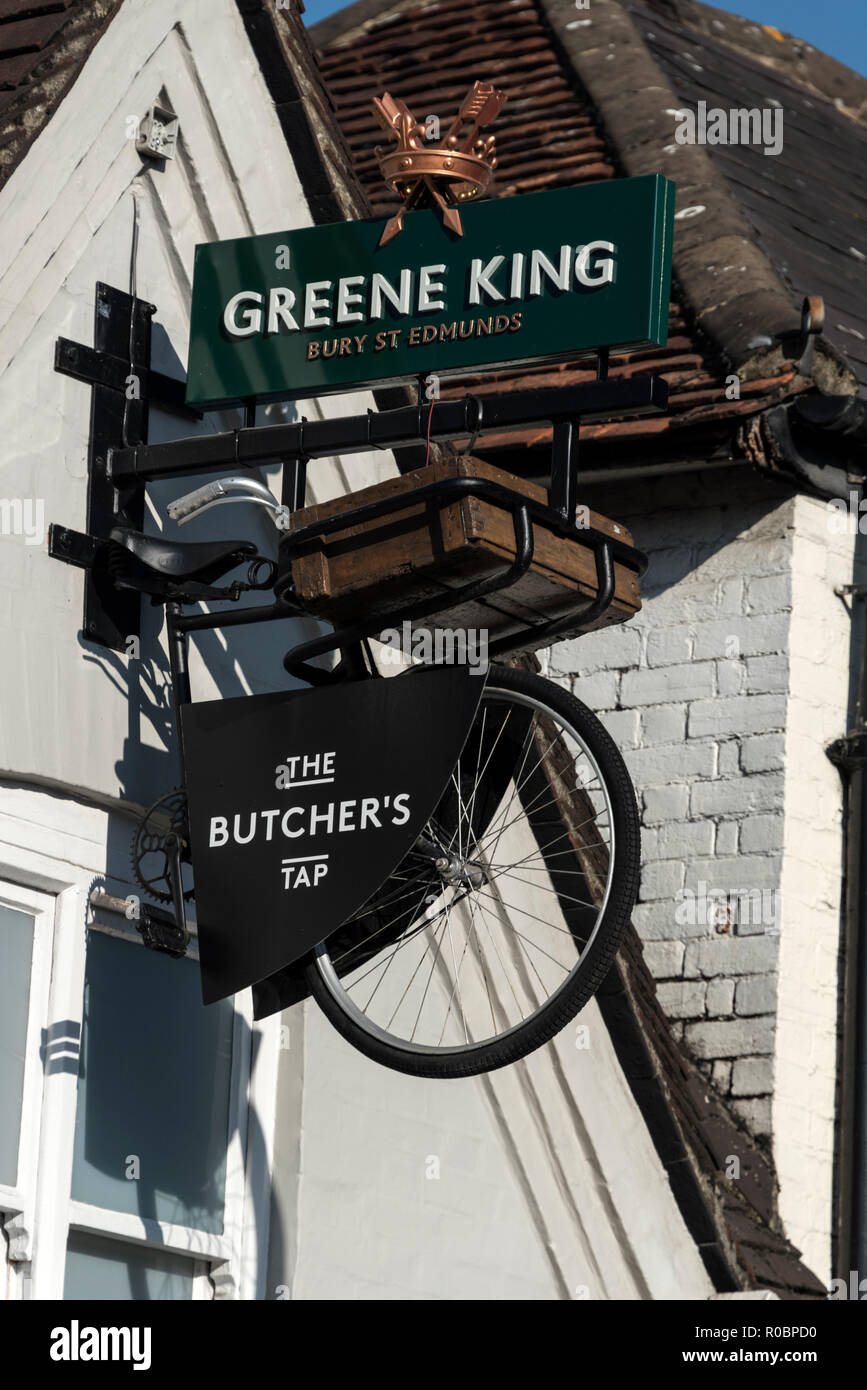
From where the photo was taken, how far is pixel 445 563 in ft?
18.1

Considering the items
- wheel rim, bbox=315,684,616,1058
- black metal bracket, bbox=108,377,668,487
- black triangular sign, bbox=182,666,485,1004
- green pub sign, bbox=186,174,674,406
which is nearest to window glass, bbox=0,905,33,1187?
black triangular sign, bbox=182,666,485,1004

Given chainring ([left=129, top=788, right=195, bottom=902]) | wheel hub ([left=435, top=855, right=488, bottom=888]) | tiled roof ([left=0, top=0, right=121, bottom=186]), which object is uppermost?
tiled roof ([left=0, top=0, right=121, bottom=186])

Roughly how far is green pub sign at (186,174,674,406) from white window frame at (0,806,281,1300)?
1302mm

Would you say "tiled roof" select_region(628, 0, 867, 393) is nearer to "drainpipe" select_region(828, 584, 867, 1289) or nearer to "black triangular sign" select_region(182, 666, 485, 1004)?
"drainpipe" select_region(828, 584, 867, 1289)

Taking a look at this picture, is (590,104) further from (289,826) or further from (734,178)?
(289,826)

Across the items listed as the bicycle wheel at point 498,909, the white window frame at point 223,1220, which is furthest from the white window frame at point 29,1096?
the bicycle wheel at point 498,909

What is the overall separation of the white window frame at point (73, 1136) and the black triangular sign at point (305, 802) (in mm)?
428

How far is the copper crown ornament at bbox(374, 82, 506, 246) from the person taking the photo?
20.6ft

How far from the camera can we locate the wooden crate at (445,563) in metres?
5.48

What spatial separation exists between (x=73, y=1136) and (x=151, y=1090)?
35 centimetres

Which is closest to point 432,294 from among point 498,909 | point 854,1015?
point 498,909

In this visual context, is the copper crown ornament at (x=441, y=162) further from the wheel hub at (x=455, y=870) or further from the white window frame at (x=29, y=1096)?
the white window frame at (x=29, y=1096)

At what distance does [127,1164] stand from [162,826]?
2.76 feet

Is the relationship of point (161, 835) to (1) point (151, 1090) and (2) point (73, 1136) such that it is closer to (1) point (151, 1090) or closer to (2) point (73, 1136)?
(1) point (151, 1090)
